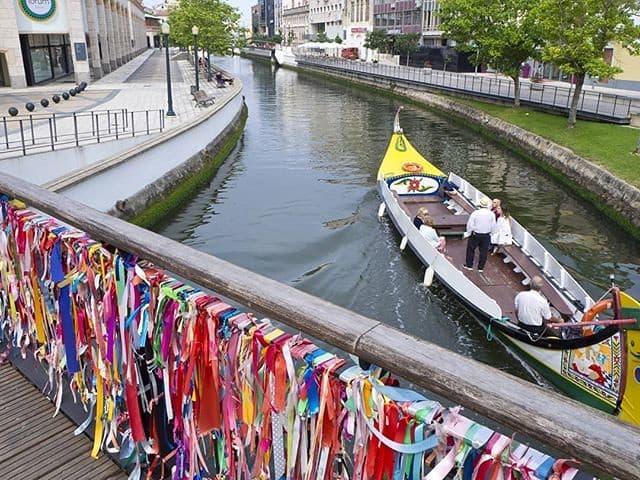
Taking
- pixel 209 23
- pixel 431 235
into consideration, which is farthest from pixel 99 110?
pixel 209 23

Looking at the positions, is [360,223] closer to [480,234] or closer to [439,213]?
[439,213]

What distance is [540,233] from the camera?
58.3 feet

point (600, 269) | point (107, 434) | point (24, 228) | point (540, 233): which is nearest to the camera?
point (107, 434)

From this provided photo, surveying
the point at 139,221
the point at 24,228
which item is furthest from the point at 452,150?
the point at 24,228

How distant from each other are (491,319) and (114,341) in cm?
900

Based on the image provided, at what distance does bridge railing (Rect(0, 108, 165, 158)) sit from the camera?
14.7 metres

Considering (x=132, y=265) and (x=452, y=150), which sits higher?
(x=132, y=265)

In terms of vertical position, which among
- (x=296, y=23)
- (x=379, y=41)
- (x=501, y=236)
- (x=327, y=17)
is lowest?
(x=501, y=236)

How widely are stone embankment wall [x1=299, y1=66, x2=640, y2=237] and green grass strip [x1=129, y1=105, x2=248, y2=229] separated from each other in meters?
13.6

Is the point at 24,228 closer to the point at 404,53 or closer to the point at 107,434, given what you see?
the point at 107,434

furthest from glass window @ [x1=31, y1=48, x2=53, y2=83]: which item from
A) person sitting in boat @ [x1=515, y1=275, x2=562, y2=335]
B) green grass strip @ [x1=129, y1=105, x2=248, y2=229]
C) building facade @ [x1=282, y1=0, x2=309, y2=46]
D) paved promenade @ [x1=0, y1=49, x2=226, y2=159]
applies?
building facade @ [x1=282, y1=0, x2=309, y2=46]

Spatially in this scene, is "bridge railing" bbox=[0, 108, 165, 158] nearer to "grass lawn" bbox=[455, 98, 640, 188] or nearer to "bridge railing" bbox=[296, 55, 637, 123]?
"grass lawn" bbox=[455, 98, 640, 188]

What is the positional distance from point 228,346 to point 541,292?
10.2m

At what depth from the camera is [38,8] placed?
31250 millimetres
